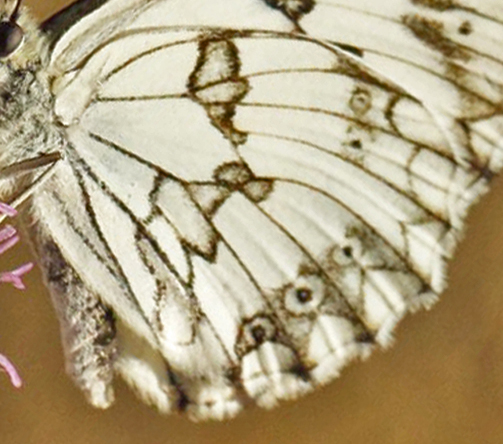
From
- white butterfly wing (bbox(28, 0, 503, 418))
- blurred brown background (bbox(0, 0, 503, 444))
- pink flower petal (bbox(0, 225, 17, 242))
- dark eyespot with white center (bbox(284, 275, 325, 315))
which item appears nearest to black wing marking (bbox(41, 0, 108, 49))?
white butterfly wing (bbox(28, 0, 503, 418))

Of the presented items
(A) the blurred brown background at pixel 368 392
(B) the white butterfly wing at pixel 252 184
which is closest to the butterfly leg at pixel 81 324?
(B) the white butterfly wing at pixel 252 184

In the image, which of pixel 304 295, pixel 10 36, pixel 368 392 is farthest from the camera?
pixel 368 392

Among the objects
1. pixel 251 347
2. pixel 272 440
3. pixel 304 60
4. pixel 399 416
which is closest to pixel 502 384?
pixel 399 416

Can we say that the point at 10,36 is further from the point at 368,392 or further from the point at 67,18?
the point at 368,392

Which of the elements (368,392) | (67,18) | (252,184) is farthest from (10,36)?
(368,392)

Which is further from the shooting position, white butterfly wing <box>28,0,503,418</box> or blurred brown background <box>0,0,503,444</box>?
blurred brown background <box>0,0,503,444</box>

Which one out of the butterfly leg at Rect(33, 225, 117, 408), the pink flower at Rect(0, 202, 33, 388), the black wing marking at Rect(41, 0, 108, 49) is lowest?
→ the butterfly leg at Rect(33, 225, 117, 408)

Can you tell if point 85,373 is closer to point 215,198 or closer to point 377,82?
point 215,198

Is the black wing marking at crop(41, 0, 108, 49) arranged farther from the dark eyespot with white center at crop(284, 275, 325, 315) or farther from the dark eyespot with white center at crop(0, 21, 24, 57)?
the dark eyespot with white center at crop(284, 275, 325, 315)
